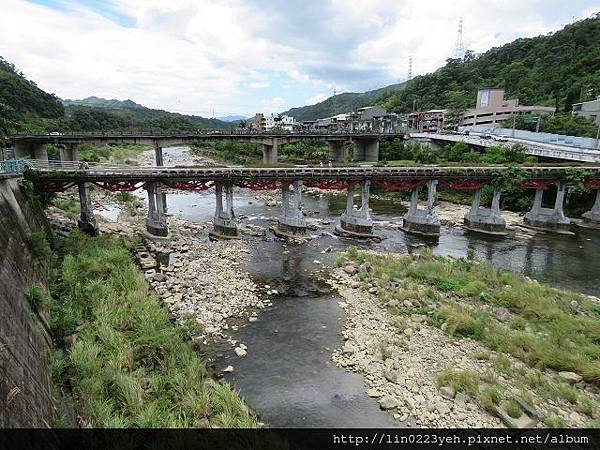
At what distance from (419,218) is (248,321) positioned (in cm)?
2609

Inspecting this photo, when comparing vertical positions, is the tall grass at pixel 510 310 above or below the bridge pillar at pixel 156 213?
below

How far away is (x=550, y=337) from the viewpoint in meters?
18.7

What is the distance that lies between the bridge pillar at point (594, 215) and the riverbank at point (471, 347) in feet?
83.7

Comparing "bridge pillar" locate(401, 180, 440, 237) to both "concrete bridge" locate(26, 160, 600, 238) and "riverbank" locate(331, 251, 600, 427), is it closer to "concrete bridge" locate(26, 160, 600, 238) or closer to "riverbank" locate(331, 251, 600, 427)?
"concrete bridge" locate(26, 160, 600, 238)

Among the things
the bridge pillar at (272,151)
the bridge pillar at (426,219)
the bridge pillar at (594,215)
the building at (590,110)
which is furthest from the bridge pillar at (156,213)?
the building at (590,110)

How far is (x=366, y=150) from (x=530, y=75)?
2273 inches

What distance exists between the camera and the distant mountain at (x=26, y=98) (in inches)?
3967

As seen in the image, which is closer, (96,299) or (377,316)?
(96,299)

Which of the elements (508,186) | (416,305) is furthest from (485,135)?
(416,305)

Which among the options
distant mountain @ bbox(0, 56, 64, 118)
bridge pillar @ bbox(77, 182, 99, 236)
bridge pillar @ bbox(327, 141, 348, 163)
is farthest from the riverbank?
distant mountain @ bbox(0, 56, 64, 118)

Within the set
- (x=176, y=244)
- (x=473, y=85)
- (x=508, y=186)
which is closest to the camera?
(x=176, y=244)

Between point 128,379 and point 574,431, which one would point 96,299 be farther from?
point 574,431

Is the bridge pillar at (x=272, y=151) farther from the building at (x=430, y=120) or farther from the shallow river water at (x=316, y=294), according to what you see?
the building at (x=430, y=120)

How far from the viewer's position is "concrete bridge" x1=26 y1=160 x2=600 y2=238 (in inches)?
1382
